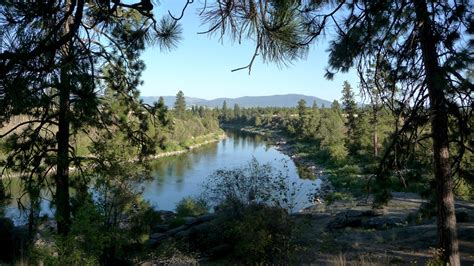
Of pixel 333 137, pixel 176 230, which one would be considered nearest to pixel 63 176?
pixel 176 230

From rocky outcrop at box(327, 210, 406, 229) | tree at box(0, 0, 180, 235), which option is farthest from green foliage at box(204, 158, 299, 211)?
tree at box(0, 0, 180, 235)

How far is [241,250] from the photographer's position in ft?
32.7

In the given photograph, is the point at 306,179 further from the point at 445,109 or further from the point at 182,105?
the point at 182,105

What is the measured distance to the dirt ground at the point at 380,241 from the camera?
29.4 ft

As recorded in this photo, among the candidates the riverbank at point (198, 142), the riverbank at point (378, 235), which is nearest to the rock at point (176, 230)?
the riverbank at point (378, 235)

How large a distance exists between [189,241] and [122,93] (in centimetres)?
712

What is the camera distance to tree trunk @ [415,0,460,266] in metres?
4.48

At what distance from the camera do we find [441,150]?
16.8 ft

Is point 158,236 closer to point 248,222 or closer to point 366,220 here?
point 248,222

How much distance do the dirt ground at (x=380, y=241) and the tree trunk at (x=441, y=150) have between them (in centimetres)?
216

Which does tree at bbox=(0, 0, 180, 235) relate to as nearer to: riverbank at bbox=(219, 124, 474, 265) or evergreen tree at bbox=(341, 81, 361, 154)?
riverbank at bbox=(219, 124, 474, 265)

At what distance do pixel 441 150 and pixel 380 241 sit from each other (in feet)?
21.4

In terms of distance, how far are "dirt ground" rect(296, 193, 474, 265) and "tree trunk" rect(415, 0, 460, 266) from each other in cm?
216

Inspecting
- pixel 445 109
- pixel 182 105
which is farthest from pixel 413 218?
pixel 182 105
